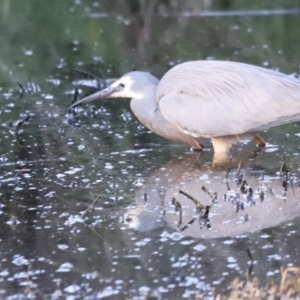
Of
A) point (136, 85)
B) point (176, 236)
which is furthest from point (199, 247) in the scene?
point (136, 85)

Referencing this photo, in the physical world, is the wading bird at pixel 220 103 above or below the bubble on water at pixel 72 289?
above

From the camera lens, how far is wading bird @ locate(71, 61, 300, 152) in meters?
5.76

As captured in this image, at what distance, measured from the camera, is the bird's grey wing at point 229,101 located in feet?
18.9

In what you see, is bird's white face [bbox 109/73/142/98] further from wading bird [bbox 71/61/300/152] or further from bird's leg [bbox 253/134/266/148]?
bird's leg [bbox 253/134/266/148]

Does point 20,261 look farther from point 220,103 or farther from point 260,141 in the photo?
point 260,141

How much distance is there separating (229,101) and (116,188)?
1.19 meters

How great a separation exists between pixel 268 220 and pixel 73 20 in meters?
8.14

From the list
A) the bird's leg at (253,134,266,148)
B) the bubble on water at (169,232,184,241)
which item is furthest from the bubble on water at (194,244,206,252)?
the bird's leg at (253,134,266,148)

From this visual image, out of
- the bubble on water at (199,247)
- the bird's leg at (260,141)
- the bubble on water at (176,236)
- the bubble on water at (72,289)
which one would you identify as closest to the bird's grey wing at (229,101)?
the bird's leg at (260,141)

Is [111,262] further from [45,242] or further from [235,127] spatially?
[235,127]

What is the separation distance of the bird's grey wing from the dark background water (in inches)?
9.7

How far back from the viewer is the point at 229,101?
230 inches

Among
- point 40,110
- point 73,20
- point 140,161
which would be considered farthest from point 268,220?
point 73,20

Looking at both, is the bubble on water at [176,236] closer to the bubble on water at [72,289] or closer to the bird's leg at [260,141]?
the bubble on water at [72,289]
